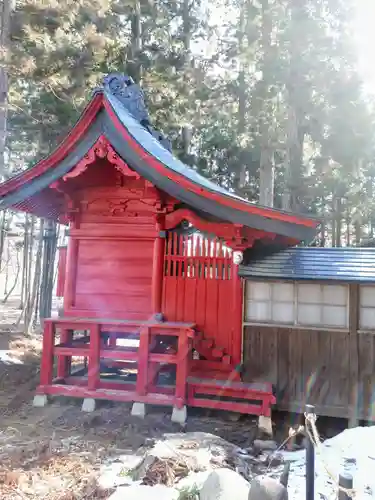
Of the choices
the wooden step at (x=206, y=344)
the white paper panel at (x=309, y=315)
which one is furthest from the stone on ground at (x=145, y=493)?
the white paper panel at (x=309, y=315)

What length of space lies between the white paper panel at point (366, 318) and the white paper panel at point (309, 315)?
0.64 meters

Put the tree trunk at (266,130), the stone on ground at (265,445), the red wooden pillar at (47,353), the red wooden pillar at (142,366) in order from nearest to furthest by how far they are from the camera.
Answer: the stone on ground at (265,445)
the red wooden pillar at (142,366)
the red wooden pillar at (47,353)
the tree trunk at (266,130)

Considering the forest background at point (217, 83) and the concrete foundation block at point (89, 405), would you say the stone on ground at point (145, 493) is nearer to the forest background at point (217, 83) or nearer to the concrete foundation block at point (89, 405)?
the concrete foundation block at point (89, 405)

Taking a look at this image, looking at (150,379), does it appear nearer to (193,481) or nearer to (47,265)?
(193,481)

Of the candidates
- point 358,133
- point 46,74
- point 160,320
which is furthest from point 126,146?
point 358,133

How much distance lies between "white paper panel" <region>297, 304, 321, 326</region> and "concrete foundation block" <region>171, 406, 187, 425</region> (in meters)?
2.35

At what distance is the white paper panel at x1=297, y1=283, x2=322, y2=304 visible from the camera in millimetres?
7035

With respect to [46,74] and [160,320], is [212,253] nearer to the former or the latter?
[160,320]

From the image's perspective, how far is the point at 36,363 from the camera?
34.3 ft

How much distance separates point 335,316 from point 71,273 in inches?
183

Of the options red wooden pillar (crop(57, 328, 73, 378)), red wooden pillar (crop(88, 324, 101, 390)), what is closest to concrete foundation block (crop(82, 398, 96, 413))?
red wooden pillar (crop(88, 324, 101, 390))

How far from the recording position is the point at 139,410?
21.7 feet

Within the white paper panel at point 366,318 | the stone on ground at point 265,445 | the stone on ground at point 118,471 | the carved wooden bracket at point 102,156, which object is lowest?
the stone on ground at point 265,445

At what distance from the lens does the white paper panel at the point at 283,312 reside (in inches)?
280
